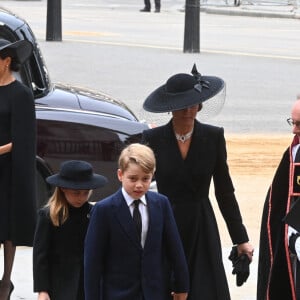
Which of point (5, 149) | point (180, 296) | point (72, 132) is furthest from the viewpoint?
point (72, 132)

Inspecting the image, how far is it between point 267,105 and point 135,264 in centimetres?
1150

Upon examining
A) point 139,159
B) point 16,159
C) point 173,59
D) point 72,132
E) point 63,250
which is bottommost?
point 173,59

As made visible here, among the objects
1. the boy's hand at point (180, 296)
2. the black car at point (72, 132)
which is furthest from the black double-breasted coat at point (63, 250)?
the black car at point (72, 132)

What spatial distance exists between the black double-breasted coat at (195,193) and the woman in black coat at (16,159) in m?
1.23

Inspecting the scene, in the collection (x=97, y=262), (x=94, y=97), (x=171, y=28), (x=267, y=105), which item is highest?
(x=97, y=262)

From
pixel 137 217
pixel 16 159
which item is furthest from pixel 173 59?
pixel 137 217

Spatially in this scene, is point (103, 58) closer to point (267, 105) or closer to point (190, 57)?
point (190, 57)

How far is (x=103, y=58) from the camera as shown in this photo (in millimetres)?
21562

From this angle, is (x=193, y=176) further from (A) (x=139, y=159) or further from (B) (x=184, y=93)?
(A) (x=139, y=159)

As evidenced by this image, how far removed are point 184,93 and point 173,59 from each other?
15759mm

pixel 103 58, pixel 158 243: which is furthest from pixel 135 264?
pixel 103 58

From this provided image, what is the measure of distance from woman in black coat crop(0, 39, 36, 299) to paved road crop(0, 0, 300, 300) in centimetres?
81

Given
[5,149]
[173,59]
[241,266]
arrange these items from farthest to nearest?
[173,59] → [5,149] → [241,266]

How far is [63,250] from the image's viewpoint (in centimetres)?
580
